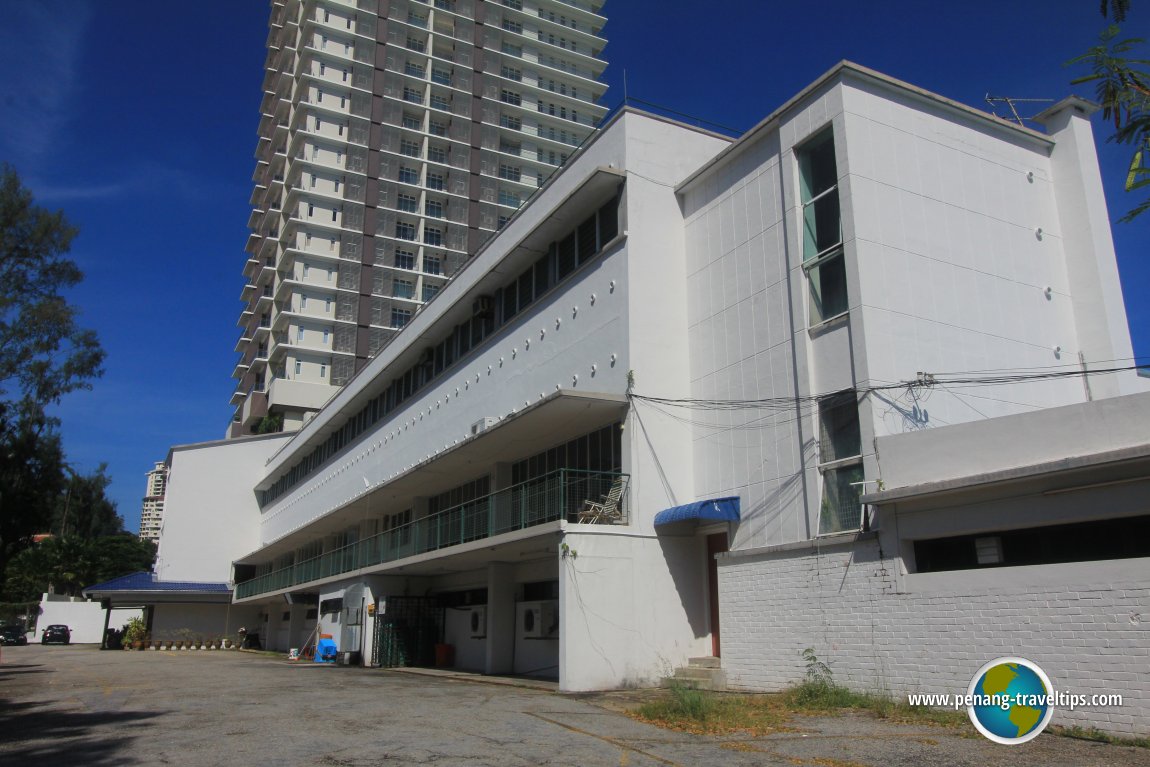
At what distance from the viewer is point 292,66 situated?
78.1m

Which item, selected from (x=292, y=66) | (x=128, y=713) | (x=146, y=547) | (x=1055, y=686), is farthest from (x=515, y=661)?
(x=146, y=547)

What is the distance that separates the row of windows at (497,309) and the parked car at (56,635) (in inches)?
1274

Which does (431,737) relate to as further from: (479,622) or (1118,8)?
(479,622)

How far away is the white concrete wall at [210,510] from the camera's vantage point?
5316 cm

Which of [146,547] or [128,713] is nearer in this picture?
[128,713]

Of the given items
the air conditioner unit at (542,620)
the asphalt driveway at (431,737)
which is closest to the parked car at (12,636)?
the asphalt driveway at (431,737)

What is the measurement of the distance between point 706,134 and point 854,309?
7.65 meters

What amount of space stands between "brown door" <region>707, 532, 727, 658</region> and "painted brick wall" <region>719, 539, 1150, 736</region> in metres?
1.21

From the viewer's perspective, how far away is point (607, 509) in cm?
1688

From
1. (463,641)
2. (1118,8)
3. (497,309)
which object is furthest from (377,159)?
(1118,8)

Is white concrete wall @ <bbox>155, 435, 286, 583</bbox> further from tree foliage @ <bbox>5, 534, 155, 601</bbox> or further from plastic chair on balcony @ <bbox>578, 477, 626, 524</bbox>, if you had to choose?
plastic chair on balcony @ <bbox>578, 477, 626, 524</bbox>

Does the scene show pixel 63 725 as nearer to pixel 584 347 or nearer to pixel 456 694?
pixel 456 694

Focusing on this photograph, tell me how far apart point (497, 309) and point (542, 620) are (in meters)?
9.15

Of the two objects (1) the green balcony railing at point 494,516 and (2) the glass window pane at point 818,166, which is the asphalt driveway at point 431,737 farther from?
(2) the glass window pane at point 818,166
